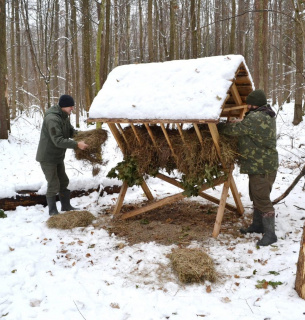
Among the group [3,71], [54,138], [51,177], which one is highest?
[3,71]

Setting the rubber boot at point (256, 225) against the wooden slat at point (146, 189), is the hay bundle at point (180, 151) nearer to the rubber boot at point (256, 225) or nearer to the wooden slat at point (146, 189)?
the wooden slat at point (146, 189)

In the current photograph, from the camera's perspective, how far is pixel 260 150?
13.6 feet

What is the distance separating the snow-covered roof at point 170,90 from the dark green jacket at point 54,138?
798 millimetres

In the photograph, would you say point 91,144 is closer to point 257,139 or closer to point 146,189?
point 146,189

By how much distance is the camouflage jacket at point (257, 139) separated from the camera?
402 centimetres

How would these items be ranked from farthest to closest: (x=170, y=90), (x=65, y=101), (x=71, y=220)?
(x=65, y=101) → (x=71, y=220) → (x=170, y=90)

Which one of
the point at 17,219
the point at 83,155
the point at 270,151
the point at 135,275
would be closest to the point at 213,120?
the point at 270,151

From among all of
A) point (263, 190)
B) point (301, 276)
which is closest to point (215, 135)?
point (263, 190)

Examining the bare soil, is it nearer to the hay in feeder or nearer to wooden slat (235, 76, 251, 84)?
the hay in feeder

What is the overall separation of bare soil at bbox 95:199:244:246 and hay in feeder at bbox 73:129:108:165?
107cm

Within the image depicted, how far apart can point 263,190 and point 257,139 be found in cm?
72

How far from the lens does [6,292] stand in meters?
3.10

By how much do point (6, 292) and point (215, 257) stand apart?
95.8 inches

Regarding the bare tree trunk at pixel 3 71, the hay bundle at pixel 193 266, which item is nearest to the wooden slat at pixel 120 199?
the hay bundle at pixel 193 266
